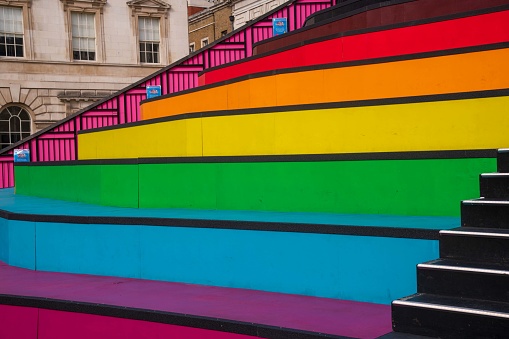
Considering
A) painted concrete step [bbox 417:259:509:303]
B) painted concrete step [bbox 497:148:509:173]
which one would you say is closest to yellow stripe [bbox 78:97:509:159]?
painted concrete step [bbox 497:148:509:173]

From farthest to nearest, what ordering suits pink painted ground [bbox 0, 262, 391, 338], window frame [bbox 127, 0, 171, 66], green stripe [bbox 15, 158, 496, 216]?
window frame [bbox 127, 0, 171, 66]
green stripe [bbox 15, 158, 496, 216]
pink painted ground [bbox 0, 262, 391, 338]

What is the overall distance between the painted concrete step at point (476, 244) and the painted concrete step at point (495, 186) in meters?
0.32

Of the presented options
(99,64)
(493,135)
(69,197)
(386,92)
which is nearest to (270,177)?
(386,92)

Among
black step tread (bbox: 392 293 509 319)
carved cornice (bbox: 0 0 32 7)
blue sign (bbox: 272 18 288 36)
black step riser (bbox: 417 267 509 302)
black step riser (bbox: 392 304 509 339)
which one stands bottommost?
black step riser (bbox: 392 304 509 339)

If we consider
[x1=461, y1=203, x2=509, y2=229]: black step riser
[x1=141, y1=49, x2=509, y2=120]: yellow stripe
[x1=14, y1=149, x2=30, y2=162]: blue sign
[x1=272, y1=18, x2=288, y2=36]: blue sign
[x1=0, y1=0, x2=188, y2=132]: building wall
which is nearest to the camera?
[x1=461, y1=203, x2=509, y2=229]: black step riser

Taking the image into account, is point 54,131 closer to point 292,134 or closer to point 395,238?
point 292,134

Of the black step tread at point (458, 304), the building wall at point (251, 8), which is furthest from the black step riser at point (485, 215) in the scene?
the building wall at point (251, 8)

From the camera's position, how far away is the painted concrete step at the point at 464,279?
10.1ft

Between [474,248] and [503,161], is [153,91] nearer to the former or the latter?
[503,161]

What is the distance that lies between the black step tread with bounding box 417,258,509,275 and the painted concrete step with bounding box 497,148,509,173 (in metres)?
0.77

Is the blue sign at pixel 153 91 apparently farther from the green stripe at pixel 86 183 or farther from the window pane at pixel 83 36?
the window pane at pixel 83 36

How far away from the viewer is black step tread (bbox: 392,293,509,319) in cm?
291

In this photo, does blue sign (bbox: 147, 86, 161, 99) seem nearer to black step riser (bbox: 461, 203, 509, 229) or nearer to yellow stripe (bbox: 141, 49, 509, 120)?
yellow stripe (bbox: 141, 49, 509, 120)

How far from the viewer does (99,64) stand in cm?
2694
